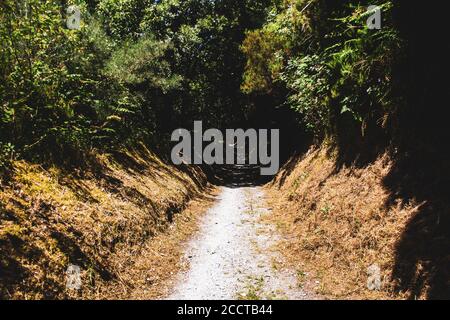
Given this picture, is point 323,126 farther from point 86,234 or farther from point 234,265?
point 86,234

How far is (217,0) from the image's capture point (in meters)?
29.6

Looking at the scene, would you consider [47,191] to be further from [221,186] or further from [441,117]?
[221,186]

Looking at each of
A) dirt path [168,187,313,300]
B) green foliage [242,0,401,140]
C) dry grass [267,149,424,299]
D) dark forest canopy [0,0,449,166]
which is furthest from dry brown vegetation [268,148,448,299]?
green foliage [242,0,401,140]

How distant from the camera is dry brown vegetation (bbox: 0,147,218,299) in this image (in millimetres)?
6578

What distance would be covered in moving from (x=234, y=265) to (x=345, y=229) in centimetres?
324

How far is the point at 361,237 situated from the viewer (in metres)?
8.68

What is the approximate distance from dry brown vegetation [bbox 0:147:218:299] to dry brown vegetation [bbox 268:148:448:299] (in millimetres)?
3896

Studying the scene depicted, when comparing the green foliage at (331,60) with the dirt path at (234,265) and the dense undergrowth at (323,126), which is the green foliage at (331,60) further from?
the dirt path at (234,265)

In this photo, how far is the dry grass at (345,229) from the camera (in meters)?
7.67

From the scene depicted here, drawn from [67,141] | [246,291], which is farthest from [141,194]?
[246,291]

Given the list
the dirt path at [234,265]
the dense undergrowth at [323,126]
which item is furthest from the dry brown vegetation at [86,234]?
the dirt path at [234,265]

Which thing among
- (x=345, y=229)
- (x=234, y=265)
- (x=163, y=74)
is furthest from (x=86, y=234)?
(x=163, y=74)

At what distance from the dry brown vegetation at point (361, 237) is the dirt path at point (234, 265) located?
2.07 feet

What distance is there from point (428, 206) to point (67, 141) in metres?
10.5
